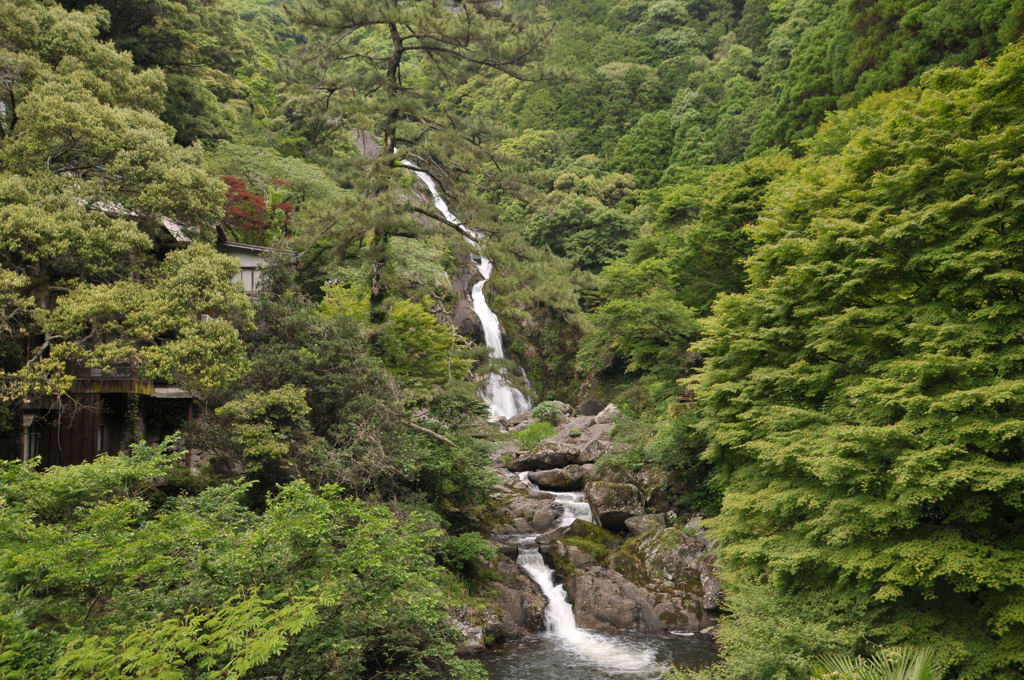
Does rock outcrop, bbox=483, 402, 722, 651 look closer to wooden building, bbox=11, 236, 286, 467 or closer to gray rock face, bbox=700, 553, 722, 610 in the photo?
gray rock face, bbox=700, 553, 722, 610

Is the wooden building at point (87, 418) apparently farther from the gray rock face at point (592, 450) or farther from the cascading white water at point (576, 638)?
the gray rock face at point (592, 450)

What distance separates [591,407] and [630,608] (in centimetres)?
1880

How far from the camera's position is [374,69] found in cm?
1748

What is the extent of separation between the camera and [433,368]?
1917 cm

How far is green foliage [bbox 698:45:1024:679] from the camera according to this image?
9.03 meters

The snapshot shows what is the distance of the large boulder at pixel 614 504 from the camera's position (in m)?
21.0

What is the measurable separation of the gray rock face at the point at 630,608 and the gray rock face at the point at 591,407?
1756 centimetres

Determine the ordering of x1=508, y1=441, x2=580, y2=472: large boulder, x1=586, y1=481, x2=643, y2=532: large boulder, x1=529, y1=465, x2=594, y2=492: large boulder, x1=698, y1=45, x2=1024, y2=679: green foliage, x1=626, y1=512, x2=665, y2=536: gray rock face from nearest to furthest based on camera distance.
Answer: x1=698, y1=45, x2=1024, y2=679: green foliage, x1=626, y1=512, x2=665, y2=536: gray rock face, x1=586, y1=481, x2=643, y2=532: large boulder, x1=529, y1=465, x2=594, y2=492: large boulder, x1=508, y1=441, x2=580, y2=472: large boulder

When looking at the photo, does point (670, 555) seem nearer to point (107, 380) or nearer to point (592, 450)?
point (592, 450)

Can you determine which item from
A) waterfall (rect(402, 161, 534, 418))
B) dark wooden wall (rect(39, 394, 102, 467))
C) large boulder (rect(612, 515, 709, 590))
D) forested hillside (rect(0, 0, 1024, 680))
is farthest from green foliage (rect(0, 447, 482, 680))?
waterfall (rect(402, 161, 534, 418))

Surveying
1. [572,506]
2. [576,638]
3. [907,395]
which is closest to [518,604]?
[576,638]

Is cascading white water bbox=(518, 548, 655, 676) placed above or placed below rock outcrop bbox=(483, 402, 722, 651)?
below

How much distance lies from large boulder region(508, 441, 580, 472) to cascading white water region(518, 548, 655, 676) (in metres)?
→ 6.63

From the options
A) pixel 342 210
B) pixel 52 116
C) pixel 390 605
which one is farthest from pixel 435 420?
pixel 52 116
